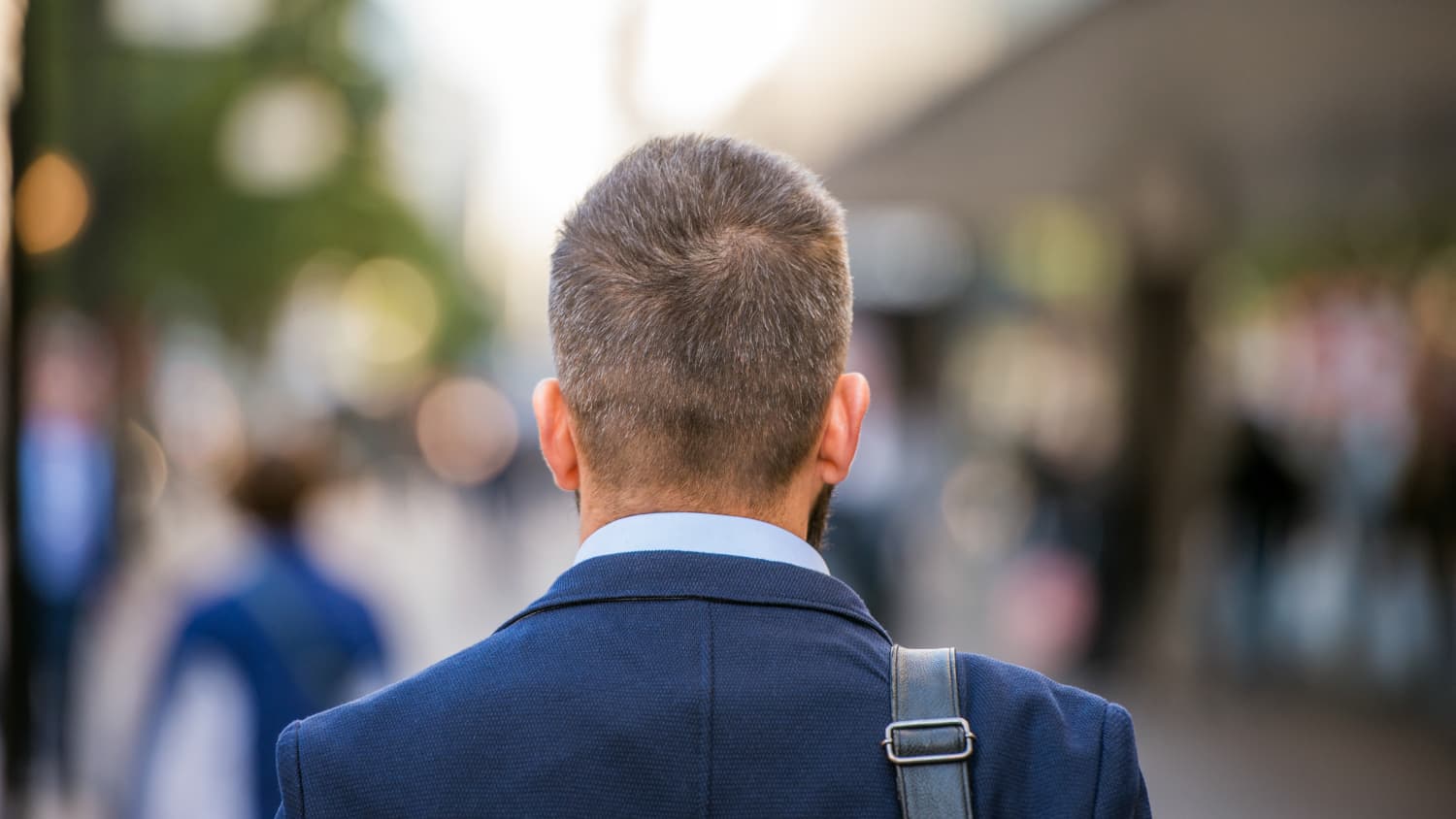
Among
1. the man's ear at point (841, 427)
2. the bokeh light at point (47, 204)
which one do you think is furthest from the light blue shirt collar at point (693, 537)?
the bokeh light at point (47, 204)

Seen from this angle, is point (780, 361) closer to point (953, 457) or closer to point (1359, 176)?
point (1359, 176)

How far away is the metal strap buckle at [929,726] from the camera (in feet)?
5.03

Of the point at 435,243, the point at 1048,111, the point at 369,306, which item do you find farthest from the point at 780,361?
the point at 369,306

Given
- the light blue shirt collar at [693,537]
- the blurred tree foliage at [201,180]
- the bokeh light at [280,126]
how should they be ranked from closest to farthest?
the light blue shirt collar at [693,537], the blurred tree foliage at [201,180], the bokeh light at [280,126]

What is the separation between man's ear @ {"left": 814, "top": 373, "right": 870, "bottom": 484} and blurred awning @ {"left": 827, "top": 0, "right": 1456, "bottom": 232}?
266 inches

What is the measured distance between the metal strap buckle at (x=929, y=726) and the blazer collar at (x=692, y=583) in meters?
0.14

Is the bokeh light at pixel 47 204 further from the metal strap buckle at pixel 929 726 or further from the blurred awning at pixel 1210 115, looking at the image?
the blurred awning at pixel 1210 115

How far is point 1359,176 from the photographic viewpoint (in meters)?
11.1

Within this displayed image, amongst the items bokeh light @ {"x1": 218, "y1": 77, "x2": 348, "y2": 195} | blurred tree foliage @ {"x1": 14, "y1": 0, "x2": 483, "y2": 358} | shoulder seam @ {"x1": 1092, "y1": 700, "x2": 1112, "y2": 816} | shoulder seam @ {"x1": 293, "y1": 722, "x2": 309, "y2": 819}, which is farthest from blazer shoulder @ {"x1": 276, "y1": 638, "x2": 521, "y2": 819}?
bokeh light @ {"x1": 218, "y1": 77, "x2": 348, "y2": 195}

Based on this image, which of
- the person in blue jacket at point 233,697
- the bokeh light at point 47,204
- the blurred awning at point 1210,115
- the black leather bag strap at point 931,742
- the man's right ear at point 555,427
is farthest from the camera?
the blurred awning at point 1210,115

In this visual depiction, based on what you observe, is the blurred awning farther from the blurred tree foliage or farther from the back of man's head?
the back of man's head

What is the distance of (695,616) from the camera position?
1592 millimetres

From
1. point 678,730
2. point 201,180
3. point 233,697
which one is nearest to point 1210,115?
point 233,697

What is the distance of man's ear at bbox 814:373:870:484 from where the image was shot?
1.75 m
